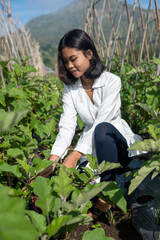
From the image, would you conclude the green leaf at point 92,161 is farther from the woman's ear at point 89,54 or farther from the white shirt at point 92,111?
the woman's ear at point 89,54

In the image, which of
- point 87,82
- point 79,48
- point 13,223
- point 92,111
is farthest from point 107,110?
point 13,223

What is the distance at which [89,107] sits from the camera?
5.88 ft

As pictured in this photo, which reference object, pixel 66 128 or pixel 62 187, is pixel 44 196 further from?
pixel 66 128

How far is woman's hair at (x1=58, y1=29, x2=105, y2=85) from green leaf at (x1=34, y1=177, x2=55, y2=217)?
3.48ft

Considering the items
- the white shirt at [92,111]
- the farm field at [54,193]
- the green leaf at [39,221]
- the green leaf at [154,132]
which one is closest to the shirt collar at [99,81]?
the white shirt at [92,111]

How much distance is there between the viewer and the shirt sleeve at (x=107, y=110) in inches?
58.0

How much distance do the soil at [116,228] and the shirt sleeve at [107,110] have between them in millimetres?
409

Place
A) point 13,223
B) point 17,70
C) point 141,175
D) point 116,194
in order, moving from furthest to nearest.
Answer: point 17,70 < point 116,194 < point 141,175 < point 13,223

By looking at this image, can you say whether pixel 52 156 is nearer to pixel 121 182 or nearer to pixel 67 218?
pixel 121 182

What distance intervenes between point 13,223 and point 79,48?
1.41m

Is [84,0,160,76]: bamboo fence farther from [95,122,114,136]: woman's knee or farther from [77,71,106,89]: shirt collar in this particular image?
[95,122,114,136]: woman's knee

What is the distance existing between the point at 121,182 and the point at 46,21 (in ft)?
698

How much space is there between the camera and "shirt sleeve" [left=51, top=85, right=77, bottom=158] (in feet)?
4.73

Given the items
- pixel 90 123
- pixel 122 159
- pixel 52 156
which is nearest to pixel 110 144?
pixel 122 159
